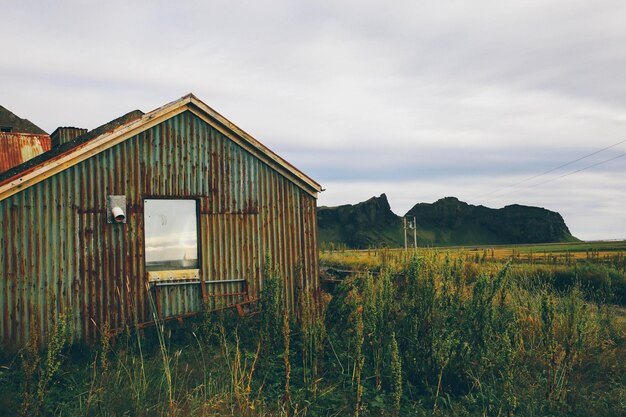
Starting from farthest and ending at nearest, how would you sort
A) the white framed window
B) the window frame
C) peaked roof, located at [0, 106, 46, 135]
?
peaked roof, located at [0, 106, 46, 135], the white framed window, the window frame

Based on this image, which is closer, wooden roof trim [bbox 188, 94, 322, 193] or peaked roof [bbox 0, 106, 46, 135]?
wooden roof trim [bbox 188, 94, 322, 193]

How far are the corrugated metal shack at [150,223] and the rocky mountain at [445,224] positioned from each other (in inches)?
3024

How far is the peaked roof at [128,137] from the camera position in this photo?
29.8 ft

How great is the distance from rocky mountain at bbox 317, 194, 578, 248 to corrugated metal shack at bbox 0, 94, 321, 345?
76.8 m

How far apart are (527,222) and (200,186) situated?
10249 centimetres

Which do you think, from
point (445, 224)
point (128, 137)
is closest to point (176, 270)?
point (128, 137)

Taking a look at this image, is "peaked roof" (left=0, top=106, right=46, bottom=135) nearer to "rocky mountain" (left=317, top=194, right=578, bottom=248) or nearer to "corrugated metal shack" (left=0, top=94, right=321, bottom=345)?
"corrugated metal shack" (left=0, top=94, right=321, bottom=345)

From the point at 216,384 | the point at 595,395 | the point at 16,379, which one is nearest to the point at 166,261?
the point at 16,379

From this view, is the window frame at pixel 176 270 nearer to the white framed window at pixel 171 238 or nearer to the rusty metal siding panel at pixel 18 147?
the white framed window at pixel 171 238

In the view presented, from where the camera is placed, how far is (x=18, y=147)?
22.5 metres

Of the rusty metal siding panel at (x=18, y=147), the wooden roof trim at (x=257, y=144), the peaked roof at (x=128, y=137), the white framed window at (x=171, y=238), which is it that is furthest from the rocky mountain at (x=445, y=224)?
the white framed window at (x=171, y=238)

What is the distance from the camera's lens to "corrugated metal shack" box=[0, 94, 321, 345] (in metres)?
9.21

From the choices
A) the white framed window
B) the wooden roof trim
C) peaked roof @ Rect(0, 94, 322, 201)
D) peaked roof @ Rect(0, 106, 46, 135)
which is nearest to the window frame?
the white framed window

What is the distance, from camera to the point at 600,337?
9.03 metres
